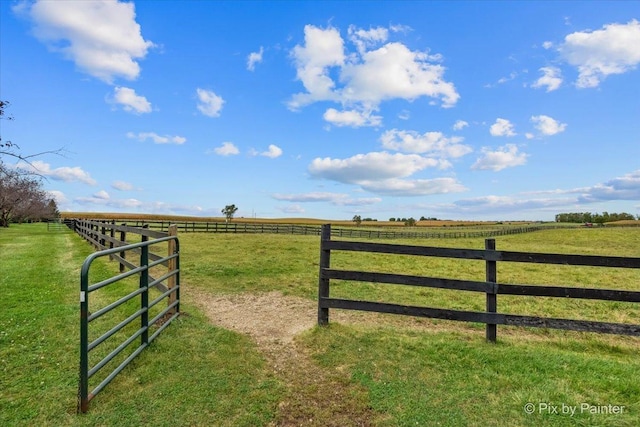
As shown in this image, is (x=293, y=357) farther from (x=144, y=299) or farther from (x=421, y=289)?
(x=421, y=289)

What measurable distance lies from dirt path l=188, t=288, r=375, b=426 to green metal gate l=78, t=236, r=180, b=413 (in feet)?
3.11

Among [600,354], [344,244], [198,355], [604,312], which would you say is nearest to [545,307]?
[604,312]

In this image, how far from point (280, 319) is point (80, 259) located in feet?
32.0

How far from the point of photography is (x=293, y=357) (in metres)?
4.21

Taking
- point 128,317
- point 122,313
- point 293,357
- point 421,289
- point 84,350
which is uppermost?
point 84,350

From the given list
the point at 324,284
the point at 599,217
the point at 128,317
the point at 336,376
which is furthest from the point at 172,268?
the point at 599,217

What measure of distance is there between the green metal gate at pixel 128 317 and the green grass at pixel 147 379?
11 cm

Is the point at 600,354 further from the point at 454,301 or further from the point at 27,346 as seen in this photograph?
the point at 27,346

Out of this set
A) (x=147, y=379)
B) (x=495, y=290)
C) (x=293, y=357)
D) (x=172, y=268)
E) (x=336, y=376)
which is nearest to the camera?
(x=147, y=379)

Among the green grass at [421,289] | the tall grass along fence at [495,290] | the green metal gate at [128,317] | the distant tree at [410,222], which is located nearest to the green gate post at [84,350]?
the green metal gate at [128,317]

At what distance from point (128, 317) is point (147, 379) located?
144 cm

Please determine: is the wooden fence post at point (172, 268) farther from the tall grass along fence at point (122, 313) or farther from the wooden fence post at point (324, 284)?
the wooden fence post at point (324, 284)

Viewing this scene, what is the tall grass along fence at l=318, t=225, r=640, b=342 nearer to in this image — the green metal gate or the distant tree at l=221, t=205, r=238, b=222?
the green metal gate

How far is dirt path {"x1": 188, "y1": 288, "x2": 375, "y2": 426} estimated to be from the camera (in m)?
3.03
